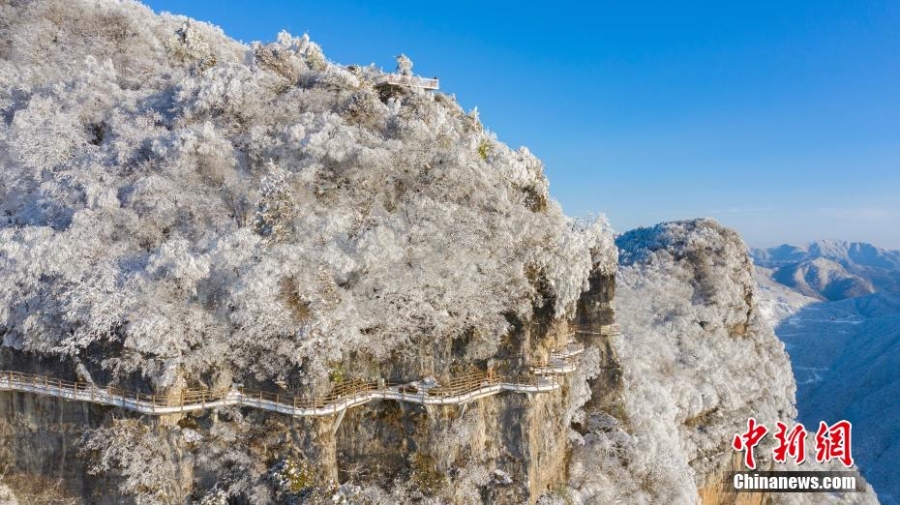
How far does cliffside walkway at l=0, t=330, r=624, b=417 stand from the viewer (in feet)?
88.2

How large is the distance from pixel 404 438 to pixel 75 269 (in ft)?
71.9

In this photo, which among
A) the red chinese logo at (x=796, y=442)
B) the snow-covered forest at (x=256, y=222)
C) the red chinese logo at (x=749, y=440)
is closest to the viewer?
the snow-covered forest at (x=256, y=222)

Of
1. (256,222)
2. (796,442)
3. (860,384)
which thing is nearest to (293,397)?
(256,222)

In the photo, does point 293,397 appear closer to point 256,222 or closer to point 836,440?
point 256,222

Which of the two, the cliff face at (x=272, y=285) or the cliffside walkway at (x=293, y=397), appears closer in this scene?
the cliffside walkway at (x=293, y=397)

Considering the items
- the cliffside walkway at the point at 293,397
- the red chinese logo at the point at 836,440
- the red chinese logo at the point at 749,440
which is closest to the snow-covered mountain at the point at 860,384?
the red chinese logo at the point at 749,440

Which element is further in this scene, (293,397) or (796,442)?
(796,442)

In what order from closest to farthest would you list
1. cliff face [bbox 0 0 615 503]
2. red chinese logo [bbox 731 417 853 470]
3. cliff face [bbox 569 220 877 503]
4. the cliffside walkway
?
the cliffside walkway → cliff face [bbox 0 0 615 503] → cliff face [bbox 569 220 877 503] → red chinese logo [bbox 731 417 853 470]

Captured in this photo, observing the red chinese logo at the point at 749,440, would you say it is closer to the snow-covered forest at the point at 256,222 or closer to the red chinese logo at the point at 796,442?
the red chinese logo at the point at 796,442

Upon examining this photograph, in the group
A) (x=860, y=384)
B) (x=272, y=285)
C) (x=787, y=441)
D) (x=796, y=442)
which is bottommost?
(x=860, y=384)

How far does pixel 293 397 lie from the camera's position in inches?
1089

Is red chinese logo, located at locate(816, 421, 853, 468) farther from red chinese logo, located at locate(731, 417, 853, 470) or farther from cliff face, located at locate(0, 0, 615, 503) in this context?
cliff face, located at locate(0, 0, 615, 503)

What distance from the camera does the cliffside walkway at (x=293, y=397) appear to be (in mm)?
26891

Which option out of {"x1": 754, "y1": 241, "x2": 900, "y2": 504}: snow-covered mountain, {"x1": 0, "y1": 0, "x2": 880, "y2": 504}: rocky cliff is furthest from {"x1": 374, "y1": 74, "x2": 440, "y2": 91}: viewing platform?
{"x1": 754, "y1": 241, "x2": 900, "y2": 504}: snow-covered mountain
